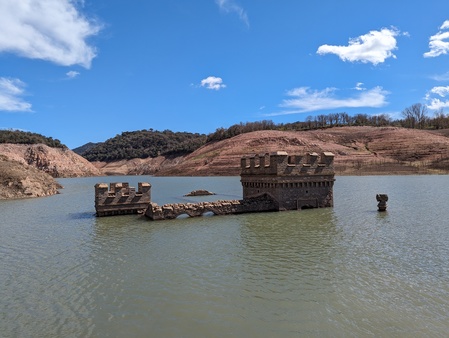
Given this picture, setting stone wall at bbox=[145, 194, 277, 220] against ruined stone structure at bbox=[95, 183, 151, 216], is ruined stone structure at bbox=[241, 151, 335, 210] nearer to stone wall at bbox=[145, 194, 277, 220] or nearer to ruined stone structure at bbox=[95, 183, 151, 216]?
stone wall at bbox=[145, 194, 277, 220]

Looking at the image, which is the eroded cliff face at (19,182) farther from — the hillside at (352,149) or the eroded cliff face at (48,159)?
the eroded cliff face at (48,159)

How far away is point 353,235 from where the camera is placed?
1586cm

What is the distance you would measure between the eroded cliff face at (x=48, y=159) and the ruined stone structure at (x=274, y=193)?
118 meters

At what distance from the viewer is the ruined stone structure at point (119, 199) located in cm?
2370

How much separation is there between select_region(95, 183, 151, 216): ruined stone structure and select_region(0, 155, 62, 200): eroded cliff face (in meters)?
22.6

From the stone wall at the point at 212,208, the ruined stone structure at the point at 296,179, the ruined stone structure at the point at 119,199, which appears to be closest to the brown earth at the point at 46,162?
the ruined stone structure at the point at 119,199

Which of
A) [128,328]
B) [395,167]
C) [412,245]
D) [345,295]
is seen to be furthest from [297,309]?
[395,167]

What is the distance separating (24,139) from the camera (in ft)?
465

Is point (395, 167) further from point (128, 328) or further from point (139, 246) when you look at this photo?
point (128, 328)

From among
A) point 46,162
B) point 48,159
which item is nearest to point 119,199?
point 46,162

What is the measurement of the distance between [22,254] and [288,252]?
10.8 m

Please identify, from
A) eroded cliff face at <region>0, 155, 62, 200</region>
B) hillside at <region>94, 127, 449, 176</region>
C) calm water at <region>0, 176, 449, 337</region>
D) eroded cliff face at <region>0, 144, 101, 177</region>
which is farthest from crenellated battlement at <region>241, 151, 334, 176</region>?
eroded cliff face at <region>0, 144, 101, 177</region>

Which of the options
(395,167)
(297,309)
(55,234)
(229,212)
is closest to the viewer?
(297,309)

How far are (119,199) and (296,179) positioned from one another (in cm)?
1256
